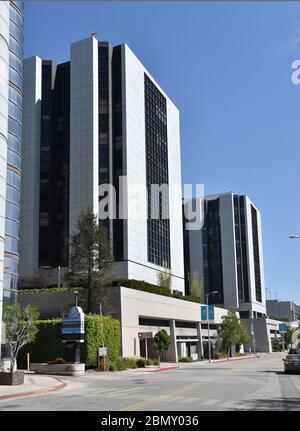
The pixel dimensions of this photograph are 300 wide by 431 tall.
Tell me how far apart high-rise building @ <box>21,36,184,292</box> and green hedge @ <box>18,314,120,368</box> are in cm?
2691

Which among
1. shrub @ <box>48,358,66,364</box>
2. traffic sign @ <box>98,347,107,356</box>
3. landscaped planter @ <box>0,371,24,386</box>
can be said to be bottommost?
landscaped planter @ <box>0,371,24,386</box>

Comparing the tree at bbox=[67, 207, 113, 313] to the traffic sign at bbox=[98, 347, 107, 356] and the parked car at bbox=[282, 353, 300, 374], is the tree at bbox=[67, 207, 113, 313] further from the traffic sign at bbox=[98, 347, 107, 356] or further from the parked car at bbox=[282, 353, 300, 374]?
the parked car at bbox=[282, 353, 300, 374]

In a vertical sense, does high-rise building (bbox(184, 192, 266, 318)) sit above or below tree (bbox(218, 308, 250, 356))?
above

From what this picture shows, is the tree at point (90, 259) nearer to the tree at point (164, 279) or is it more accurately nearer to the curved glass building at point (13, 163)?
the curved glass building at point (13, 163)

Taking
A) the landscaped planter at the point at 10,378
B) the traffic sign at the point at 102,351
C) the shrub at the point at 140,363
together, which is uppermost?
the traffic sign at the point at 102,351

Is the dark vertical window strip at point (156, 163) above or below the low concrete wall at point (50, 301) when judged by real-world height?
above

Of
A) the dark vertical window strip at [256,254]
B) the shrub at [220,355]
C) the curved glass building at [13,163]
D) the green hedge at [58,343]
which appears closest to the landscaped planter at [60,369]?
the green hedge at [58,343]

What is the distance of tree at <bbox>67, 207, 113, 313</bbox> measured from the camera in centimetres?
4997

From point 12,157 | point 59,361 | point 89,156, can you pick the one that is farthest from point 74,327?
point 89,156

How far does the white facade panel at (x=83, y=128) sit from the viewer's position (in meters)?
76.6

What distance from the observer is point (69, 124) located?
81438mm

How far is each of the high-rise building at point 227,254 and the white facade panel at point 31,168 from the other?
67.3m

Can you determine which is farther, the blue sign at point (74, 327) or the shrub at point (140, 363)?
the shrub at point (140, 363)

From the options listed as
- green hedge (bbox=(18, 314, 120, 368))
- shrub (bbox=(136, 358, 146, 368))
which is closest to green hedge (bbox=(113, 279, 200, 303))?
shrub (bbox=(136, 358, 146, 368))
